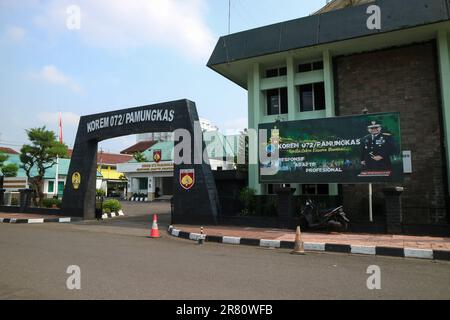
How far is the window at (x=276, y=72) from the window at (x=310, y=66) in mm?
843

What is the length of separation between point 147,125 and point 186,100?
2.50m

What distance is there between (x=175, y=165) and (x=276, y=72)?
720 centimetres

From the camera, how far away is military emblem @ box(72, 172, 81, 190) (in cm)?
1861

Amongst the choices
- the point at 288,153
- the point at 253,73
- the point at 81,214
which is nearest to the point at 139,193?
the point at 81,214

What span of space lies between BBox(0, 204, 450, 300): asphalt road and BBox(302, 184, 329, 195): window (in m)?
7.19

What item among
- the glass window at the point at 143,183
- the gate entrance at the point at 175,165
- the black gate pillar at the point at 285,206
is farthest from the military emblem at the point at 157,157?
the black gate pillar at the point at 285,206

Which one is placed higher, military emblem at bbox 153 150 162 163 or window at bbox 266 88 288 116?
window at bbox 266 88 288 116

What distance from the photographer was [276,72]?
18.4 meters

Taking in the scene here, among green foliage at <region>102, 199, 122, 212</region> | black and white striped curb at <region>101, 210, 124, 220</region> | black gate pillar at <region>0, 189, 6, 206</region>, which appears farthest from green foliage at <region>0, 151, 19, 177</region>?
black and white striped curb at <region>101, 210, 124, 220</region>

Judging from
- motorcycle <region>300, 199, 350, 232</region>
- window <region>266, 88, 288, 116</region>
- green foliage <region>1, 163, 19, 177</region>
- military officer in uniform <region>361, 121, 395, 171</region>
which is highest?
window <region>266, 88, 288, 116</region>

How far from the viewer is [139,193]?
144 ft

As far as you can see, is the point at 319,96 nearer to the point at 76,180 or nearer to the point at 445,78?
the point at 445,78

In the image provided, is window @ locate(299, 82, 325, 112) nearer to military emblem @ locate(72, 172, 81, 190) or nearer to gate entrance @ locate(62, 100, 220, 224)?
gate entrance @ locate(62, 100, 220, 224)

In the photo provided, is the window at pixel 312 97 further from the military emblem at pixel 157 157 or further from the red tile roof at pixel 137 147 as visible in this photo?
the red tile roof at pixel 137 147
